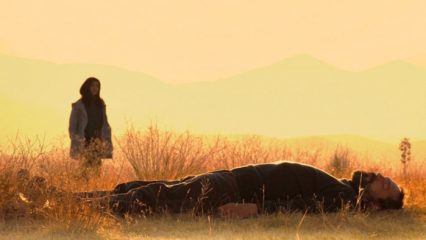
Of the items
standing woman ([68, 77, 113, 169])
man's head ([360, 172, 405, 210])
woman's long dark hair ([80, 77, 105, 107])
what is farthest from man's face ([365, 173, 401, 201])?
woman's long dark hair ([80, 77, 105, 107])

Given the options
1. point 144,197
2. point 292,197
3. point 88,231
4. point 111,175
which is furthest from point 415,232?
point 111,175

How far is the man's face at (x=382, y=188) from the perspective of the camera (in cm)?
598

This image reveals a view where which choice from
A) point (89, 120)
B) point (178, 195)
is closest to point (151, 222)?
point (178, 195)

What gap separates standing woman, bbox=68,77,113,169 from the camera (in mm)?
9438

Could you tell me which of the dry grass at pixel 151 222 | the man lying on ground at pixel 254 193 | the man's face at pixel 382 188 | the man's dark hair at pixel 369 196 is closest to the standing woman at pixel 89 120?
the dry grass at pixel 151 222

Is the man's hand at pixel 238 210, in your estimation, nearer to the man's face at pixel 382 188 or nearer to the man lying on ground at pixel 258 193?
the man lying on ground at pixel 258 193

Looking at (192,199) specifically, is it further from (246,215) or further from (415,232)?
(415,232)

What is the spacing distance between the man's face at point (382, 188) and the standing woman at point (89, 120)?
435 cm

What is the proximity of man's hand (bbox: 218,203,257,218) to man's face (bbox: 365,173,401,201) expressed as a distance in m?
1.12

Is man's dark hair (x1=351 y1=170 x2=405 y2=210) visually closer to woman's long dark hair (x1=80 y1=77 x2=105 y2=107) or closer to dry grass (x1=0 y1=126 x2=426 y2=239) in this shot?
dry grass (x1=0 y1=126 x2=426 y2=239)

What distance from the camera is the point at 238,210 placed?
5.70m

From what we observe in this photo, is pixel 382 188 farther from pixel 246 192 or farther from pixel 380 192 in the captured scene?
pixel 246 192

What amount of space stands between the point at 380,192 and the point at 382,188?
0.04m

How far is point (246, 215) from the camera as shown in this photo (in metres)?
5.70
